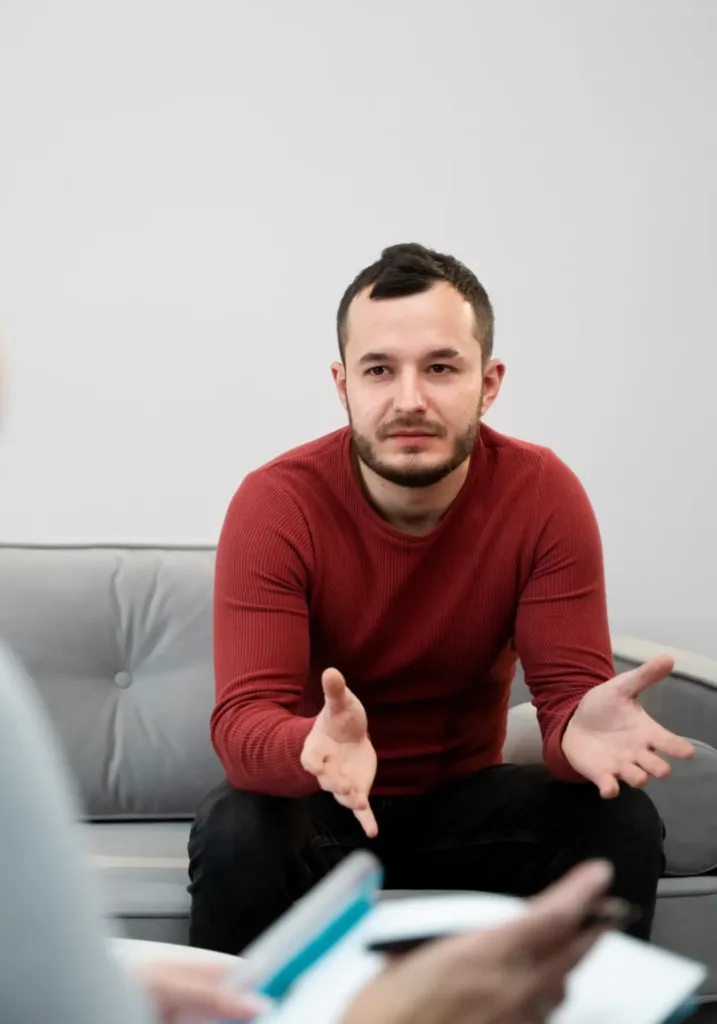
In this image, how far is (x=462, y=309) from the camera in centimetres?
143

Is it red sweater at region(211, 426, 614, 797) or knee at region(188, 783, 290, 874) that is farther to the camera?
red sweater at region(211, 426, 614, 797)

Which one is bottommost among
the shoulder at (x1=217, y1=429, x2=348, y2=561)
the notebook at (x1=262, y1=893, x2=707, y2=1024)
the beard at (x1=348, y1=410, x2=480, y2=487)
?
the notebook at (x1=262, y1=893, x2=707, y2=1024)

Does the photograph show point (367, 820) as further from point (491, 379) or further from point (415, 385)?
point (491, 379)

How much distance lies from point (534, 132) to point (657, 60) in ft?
0.88

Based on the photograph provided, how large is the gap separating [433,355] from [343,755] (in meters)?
0.56

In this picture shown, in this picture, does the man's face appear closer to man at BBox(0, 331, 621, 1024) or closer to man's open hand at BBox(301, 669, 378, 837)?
man's open hand at BBox(301, 669, 378, 837)

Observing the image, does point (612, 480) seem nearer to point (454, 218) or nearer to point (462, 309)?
point (454, 218)

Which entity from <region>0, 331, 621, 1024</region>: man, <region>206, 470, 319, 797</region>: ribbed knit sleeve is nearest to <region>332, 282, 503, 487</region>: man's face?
<region>206, 470, 319, 797</region>: ribbed knit sleeve

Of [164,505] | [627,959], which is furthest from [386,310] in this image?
[627,959]

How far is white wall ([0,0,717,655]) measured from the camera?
1.97m

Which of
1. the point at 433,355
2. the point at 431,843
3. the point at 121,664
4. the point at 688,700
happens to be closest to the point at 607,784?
the point at 431,843

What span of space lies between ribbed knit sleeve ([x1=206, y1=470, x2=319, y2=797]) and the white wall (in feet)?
2.06

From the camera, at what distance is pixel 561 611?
1.38 meters

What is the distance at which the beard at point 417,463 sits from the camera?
1.38m
